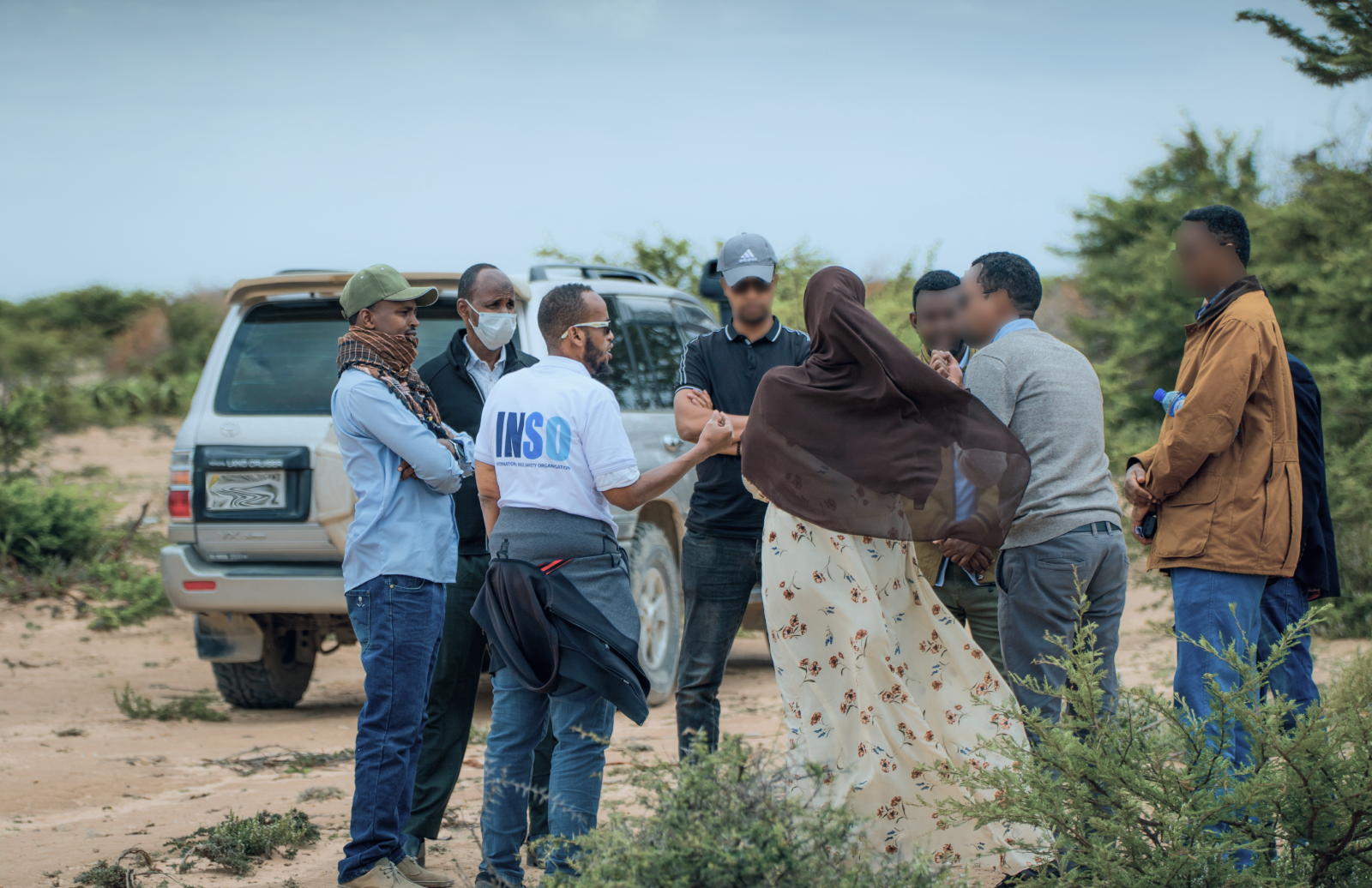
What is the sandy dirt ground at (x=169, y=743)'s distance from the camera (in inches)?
171

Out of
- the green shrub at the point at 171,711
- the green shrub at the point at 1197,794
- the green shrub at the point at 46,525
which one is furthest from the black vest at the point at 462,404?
the green shrub at the point at 46,525

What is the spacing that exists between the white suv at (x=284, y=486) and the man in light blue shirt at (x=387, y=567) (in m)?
2.15

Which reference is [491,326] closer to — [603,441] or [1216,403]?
[603,441]

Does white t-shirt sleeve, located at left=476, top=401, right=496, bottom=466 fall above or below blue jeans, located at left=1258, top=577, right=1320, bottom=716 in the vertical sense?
above

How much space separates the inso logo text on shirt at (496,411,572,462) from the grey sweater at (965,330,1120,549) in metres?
1.28

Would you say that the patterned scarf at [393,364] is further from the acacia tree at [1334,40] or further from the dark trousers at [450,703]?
the acacia tree at [1334,40]

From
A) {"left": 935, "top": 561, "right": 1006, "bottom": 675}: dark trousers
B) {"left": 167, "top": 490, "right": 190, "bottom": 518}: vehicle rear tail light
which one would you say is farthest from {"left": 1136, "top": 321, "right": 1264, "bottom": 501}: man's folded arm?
{"left": 167, "top": 490, "right": 190, "bottom": 518}: vehicle rear tail light

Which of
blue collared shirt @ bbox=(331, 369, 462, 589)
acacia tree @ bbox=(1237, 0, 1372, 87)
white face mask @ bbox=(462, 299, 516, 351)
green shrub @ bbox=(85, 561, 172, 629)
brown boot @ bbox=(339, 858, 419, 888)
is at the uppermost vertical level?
acacia tree @ bbox=(1237, 0, 1372, 87)

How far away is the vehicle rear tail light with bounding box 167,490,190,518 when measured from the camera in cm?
601

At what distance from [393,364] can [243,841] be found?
1.78 metres

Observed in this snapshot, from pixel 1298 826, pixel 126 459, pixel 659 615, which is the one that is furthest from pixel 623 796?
pixel 126 459

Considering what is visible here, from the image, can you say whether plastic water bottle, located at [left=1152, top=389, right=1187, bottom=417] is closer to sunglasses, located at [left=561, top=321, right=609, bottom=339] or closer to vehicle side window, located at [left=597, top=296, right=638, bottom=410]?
sunglasses, located at [left=561, top=321, right=609, bottom=339]

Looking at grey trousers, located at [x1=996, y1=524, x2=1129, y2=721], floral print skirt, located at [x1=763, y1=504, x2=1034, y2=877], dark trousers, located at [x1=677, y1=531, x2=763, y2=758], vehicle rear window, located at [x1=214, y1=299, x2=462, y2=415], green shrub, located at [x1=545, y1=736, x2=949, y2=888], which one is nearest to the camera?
green shrub, located at [x1=545, y1=736, x2=949, y2=888]

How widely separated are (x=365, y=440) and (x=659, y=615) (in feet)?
11.1
